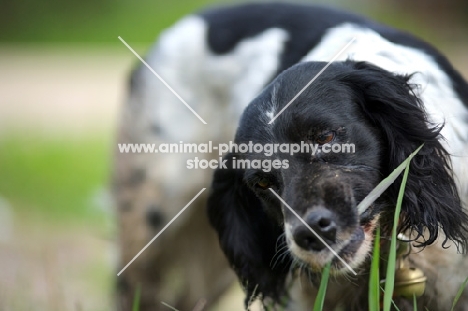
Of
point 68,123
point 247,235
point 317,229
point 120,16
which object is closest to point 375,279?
point 317,229

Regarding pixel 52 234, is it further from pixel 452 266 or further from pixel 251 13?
pixel 452 266

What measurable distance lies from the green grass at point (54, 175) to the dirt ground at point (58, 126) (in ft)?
1.04

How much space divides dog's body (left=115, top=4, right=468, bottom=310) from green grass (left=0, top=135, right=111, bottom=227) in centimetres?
234

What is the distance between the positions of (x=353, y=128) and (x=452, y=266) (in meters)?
Answer: 0.76

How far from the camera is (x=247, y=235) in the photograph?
3648 mm

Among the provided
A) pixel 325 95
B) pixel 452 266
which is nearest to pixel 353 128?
pixel 325 95

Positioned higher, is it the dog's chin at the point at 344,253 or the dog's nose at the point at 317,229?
the dog's nose at the point at 317,229

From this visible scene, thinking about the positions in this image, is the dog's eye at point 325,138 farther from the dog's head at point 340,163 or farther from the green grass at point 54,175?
the green grass at point 54,175

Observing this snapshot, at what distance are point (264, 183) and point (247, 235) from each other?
1.36ft

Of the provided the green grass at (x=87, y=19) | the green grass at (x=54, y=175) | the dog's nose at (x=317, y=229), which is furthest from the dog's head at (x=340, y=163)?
the green grass at (x=87, y=19)

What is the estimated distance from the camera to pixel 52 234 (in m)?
6.48

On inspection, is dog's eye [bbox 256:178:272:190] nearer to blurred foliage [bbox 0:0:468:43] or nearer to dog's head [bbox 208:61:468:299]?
dog's head [bbox 208:61:468:299]

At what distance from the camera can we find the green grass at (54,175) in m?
7.17

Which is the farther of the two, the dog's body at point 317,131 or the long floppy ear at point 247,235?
the long floppy ear at point 247,235
